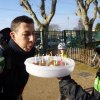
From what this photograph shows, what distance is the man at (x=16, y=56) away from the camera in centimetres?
287

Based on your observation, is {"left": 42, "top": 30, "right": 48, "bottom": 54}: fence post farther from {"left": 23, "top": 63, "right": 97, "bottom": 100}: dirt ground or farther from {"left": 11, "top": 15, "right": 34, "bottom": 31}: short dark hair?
{"left": 11, "top": 15, "right": 34, "bottom": 31}: short dark hair

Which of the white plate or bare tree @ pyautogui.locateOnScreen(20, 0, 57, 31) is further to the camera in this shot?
bare tree @ pyautogui.locateOnScreen(20, 0, 57, 31)

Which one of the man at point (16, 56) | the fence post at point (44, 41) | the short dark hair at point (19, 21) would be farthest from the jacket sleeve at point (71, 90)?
the fence post at point (44, 41)

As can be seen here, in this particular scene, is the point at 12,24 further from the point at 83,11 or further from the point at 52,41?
the point at 83,11

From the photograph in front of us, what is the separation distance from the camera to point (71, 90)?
2.71 m

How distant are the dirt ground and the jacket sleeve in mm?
5272

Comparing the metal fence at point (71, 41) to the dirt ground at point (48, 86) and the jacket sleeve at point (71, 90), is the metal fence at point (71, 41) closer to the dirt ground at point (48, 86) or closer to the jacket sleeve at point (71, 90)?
the dirt ground at point (48, 86)

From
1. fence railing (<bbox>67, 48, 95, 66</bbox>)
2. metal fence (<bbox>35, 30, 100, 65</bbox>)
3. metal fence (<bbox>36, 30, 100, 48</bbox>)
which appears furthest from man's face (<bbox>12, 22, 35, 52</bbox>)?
metal fence (<bbox>36, 30, 100, 48</bbox>)

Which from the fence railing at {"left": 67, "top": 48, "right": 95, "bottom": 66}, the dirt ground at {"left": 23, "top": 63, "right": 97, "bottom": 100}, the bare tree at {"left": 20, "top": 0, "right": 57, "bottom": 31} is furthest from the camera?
the bare tree at {"left": 20, "top": 0, "right": 57, "bottom": 31}

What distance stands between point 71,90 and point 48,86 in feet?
22.9

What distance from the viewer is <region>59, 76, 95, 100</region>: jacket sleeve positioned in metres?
2.56

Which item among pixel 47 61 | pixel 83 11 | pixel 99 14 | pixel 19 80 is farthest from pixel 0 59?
pixel 99 14

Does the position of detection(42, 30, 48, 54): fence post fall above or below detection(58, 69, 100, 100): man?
below

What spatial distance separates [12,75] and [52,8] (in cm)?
1802
